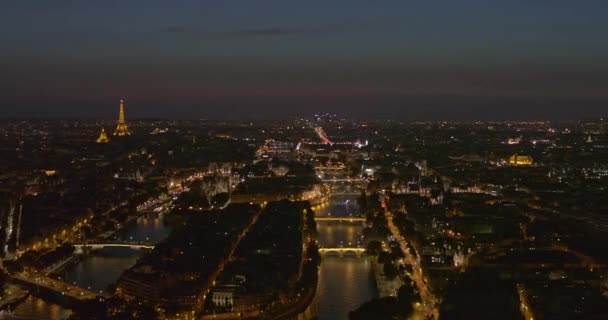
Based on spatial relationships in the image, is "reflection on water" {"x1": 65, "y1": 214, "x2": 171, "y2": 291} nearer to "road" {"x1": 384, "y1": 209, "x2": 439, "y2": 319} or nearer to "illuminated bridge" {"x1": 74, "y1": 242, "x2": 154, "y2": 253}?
"illuminated bridge" {"x1": 74, "y1": 242, "x2": 154, "y2": 253}

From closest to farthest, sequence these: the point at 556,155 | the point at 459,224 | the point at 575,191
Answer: the point at 459,224
the point at 575,191
the point at 556,155

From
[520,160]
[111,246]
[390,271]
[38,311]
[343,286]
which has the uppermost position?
[520,160]

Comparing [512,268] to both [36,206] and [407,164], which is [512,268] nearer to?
[36,206]

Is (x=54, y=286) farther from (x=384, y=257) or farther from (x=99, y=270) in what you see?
(x=384, y=257)

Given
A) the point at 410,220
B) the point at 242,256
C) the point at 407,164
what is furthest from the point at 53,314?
the point at 407,164

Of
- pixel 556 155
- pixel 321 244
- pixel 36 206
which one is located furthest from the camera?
pixel 556 155

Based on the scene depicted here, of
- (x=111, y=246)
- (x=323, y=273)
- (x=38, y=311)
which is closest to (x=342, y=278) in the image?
(x=323, y=273)

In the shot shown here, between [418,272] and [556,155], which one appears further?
[556,155]

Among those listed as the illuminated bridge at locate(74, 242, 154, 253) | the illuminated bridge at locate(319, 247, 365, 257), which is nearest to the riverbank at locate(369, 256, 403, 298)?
the illuminated bridge at locate(319, 247, 365, 257)
